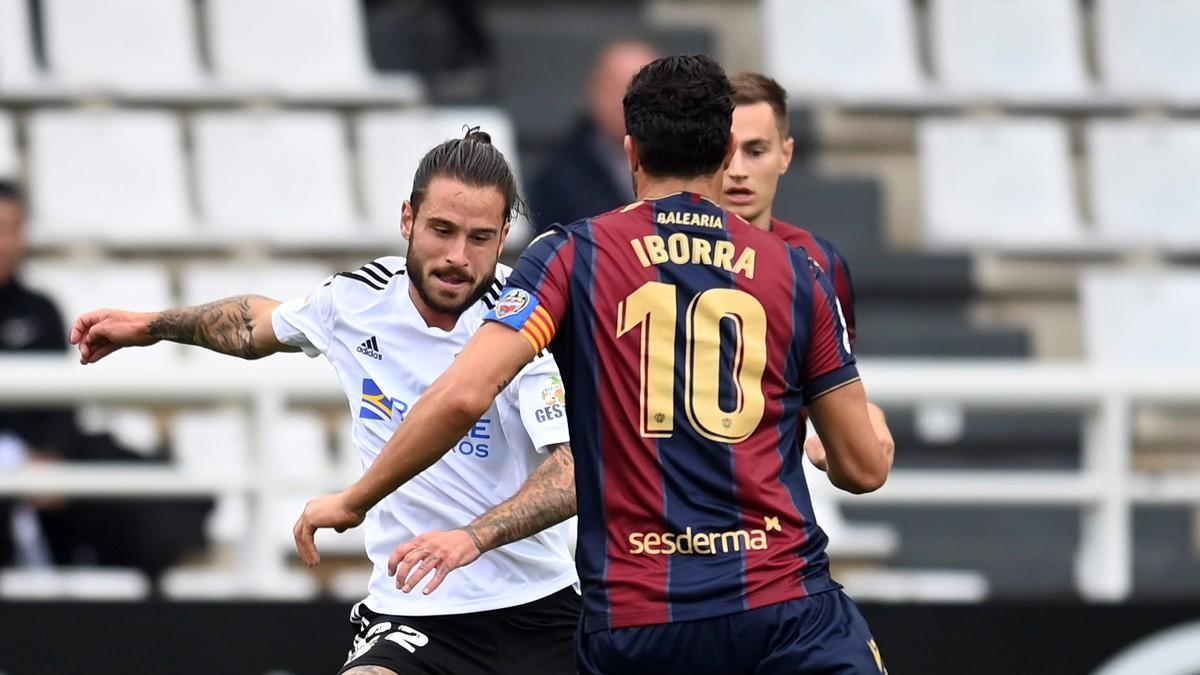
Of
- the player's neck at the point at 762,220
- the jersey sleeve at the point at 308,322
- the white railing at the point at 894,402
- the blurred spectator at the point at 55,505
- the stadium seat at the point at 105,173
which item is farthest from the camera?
the stadium seat at the point at 105,173

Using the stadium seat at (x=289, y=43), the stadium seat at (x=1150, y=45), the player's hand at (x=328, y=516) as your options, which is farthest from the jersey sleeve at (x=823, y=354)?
the stadium seat at (x=1150, y=45)

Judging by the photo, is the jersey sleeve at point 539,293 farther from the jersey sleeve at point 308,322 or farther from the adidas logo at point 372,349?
the jersey sleeve at point 308,322

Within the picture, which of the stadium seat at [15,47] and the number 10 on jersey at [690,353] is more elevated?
the stadium seat at [15,47]

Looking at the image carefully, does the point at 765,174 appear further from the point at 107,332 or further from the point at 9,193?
the point at 9,193

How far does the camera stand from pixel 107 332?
15.6 ft

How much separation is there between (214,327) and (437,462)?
2.29ft

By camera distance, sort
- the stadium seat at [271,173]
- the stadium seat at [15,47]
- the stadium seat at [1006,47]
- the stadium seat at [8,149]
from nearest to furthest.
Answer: the stadium seat at [8,149]
the stadium seat at [271,173]
the stadium seat at [15,47]
the stadium seat at [1006,47]

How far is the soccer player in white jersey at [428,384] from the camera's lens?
4551 millimetres

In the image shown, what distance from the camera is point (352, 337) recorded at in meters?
4.79

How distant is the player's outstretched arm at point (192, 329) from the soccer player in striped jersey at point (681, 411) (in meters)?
1.04

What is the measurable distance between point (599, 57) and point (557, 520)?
6.82 m

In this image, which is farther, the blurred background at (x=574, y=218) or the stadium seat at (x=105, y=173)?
the stadium seat at (x=105, y=173)

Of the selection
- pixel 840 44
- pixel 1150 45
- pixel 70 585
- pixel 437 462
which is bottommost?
pixel 70 585

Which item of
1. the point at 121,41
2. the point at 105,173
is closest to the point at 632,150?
the point at 105,173
